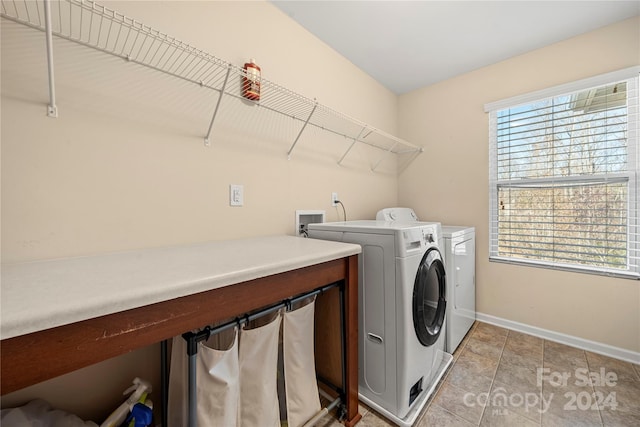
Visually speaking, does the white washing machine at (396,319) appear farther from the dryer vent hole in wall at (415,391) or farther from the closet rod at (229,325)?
the closet rod at (229,325)

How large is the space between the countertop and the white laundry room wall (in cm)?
14

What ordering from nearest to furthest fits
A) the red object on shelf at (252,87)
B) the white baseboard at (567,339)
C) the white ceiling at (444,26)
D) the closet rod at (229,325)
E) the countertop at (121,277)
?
1. the countertop at (121,277)
2. the closet rod at (229,325)
3. the red object on shelf at (252,87)
4. the white ceiling at (444,26)
5. the white baseboard at (567,339)

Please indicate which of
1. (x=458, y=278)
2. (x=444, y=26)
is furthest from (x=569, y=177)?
(x=444, y=26)

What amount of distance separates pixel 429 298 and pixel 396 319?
42 centimetres

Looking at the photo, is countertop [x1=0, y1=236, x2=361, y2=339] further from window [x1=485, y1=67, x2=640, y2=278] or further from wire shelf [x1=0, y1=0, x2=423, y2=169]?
window [x1=485, y1=67, x2=640, y2=278]

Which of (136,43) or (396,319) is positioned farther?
(396,319)

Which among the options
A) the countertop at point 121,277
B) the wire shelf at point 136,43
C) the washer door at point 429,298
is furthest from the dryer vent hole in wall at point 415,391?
the wire shelf at point 136,43

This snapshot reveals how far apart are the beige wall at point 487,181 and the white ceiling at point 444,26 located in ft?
0.51

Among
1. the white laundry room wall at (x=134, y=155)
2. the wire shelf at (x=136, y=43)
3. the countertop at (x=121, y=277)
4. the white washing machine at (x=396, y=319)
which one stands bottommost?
the white washing machine at (x=396, y=319)

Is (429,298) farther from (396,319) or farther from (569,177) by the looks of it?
(569,177)

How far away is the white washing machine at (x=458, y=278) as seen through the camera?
1.78 meters

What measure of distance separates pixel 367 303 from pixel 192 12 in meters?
1.82

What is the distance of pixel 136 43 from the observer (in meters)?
1.12

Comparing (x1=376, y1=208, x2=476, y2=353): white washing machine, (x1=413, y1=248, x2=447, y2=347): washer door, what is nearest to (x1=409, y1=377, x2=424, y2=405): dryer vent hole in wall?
(x1=413, y1=248, x2=447, y2=347): washer door
